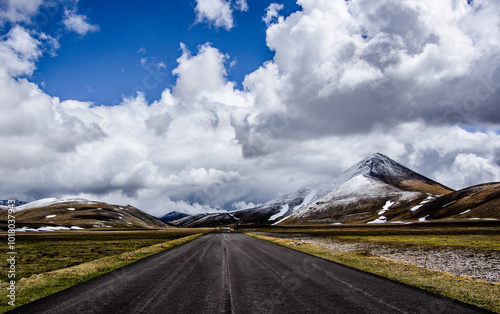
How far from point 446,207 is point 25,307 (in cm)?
18821

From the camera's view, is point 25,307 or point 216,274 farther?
point 216,274

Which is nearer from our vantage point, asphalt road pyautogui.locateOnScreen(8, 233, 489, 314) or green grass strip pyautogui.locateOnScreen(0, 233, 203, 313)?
asphalt road pyautogui.locateOnScreen(8, 233, 489, 314)

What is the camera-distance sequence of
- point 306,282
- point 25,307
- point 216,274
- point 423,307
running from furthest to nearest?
point 216,274 → point 306,282 → point 25,307 → point 423,307

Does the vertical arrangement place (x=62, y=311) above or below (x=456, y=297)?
above

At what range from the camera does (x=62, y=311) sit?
9.61 metres

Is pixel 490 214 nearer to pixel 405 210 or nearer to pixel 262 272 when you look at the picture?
pixel 405 210

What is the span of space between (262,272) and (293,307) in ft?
25.8

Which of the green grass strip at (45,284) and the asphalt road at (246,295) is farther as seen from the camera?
the green grass strip at (45,284)

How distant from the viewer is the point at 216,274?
55.1ft

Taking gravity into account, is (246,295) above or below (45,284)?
below

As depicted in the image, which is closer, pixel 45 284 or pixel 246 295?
pixel 246 295

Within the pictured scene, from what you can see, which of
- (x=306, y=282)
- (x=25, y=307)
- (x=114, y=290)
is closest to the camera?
(x=25, y=307)

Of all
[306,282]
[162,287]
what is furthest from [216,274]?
[306,282]

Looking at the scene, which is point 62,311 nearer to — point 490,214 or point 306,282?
point 306,282
